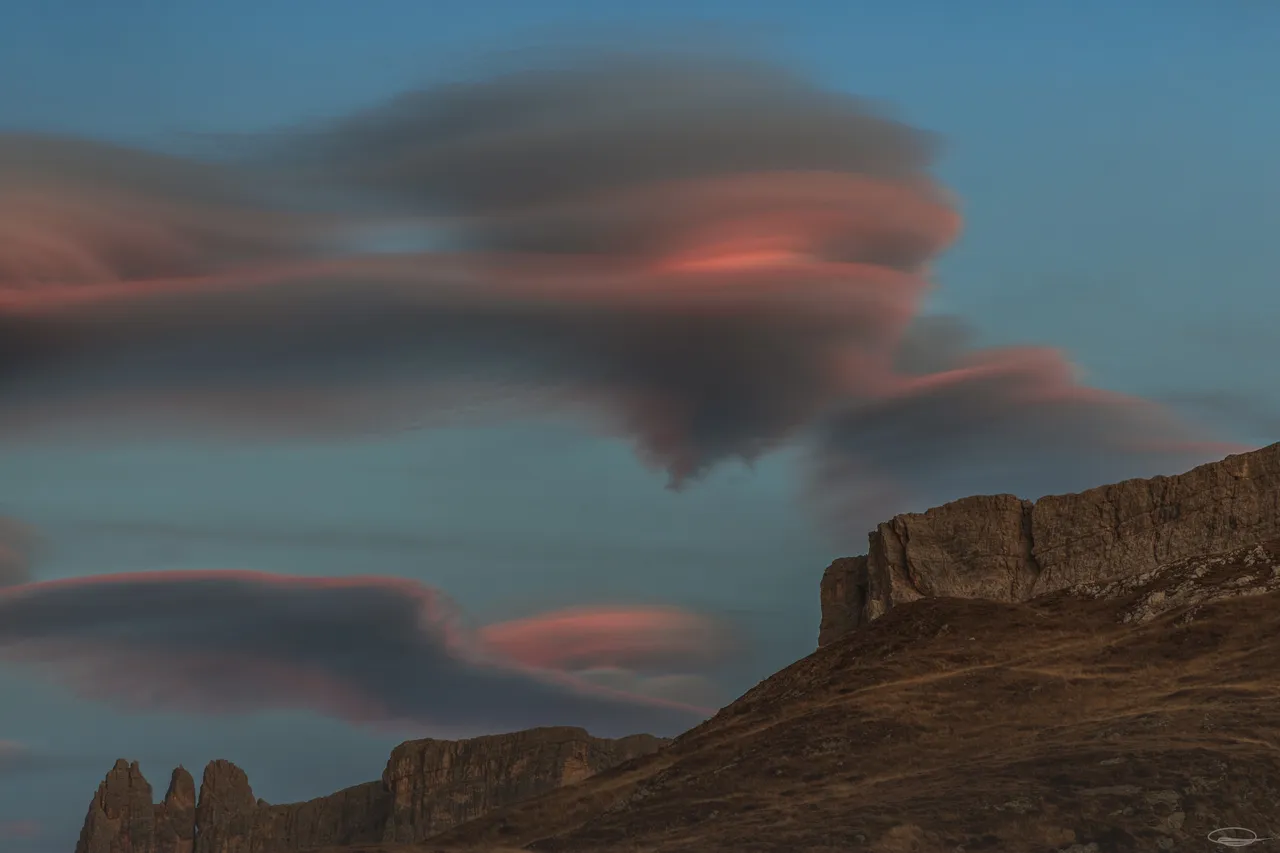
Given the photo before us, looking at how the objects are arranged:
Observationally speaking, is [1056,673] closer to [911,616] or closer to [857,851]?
[911,616]

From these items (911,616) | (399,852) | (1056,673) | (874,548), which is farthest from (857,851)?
(874,548)

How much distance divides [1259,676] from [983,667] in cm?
2016

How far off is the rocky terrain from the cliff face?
195 millimetres

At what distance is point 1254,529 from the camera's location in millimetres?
113875

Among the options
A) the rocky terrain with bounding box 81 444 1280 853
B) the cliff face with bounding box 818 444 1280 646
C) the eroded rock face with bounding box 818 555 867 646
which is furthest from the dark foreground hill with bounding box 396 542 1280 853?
the eroded rock face with bounding box 818 555 867 646

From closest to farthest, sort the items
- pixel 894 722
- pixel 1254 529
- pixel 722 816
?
pixel 722 816, pixel 894 722, pixel 1254 529

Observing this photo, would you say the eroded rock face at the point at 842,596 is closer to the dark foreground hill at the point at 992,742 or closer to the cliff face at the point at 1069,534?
the cliff face at the point at 1069,534

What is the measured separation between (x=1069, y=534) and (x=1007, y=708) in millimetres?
33977

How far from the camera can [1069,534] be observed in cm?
12531

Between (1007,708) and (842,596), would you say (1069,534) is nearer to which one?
(842,596)

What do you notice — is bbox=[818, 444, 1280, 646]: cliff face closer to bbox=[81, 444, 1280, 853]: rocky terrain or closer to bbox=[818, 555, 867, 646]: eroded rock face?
bbox=[81, 444, 1280, 853]: rocky terrain

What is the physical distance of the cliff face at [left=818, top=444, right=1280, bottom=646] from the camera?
116250 millimetres

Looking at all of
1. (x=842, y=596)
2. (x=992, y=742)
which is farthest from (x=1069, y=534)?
(x=992, y=742)

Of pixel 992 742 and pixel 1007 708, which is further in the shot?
pixel 1007 708
